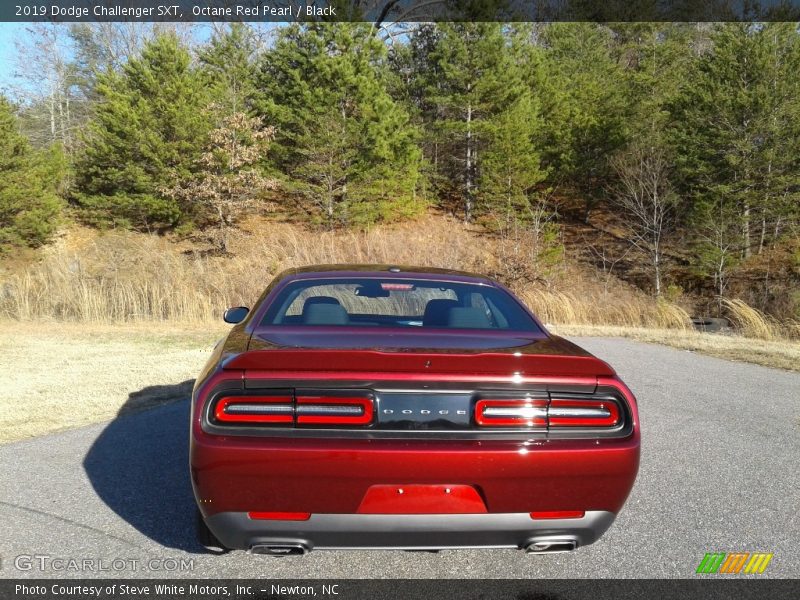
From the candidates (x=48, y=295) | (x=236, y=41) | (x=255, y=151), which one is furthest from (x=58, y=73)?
(x=48, y=295)

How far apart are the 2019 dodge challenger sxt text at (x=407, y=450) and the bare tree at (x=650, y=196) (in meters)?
29.1

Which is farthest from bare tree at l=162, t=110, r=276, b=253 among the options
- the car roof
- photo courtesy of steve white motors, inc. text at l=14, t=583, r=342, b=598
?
photo courtesy of steve white motors, inc. text at l=14, t=583, r=342, b=598

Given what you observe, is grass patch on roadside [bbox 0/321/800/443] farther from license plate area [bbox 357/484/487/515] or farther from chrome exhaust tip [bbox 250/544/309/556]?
license plate area [bbox 357/484/487/515]

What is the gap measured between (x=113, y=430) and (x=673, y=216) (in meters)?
31.2

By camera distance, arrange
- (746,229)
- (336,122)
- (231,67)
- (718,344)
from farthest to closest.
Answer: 1. (231,67)
2. (746,229)
3. (336,122)
4. (718,344)

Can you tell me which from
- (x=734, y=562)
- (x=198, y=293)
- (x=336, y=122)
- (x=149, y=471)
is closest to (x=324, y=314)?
(x=149, y=471)

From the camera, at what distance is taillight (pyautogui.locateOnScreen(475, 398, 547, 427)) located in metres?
2.30

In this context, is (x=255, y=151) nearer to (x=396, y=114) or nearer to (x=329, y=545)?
(x=396, y=114)

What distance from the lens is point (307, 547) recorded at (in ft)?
7.39

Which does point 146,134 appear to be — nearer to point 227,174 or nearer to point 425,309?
point 227,174

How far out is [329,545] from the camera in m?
2.27

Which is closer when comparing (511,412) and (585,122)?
(511,412)

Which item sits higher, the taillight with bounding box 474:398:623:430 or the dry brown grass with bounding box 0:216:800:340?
the taillight with bounding box 474:398:623:430

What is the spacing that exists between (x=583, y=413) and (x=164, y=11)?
39.8m
